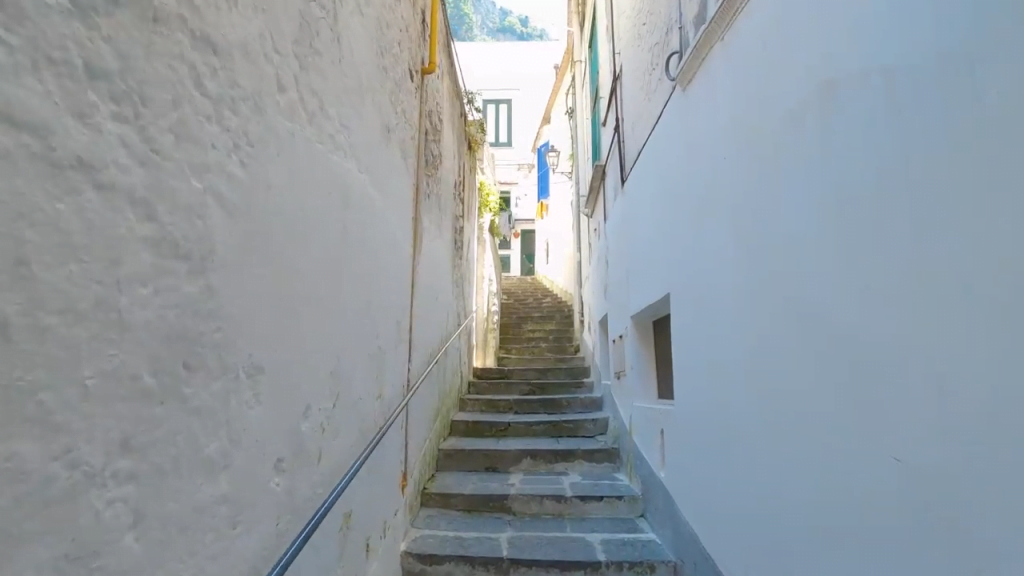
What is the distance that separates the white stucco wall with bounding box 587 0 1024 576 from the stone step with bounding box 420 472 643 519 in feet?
3.04

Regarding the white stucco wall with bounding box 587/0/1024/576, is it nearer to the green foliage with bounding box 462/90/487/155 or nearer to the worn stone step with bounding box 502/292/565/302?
the green foliage with bounding box 462/90/487/155

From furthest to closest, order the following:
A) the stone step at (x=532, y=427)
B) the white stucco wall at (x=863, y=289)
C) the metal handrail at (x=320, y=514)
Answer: the stone step at (x=532, y=427)
the metal handrail at (x=320, y=514)
the white stucco wall at (x=863, y=289)

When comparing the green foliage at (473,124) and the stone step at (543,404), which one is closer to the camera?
the stone step at (543,404)

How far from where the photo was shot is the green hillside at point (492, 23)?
36.7m

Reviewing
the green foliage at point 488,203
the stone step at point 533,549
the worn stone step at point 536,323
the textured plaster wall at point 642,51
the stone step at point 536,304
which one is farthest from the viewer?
the stone step at point 536,304

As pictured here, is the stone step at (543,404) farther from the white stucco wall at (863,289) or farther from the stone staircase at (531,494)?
the white stucco wall at (863,289)

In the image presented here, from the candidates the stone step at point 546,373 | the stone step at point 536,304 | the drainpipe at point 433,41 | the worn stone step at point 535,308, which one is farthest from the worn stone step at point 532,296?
the drainpipe at point 433,41

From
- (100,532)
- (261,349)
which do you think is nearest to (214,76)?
(261,349)

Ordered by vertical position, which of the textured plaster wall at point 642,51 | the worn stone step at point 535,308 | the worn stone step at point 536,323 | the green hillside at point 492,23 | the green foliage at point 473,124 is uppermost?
the green hillside at point 492,23

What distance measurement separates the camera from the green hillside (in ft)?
120

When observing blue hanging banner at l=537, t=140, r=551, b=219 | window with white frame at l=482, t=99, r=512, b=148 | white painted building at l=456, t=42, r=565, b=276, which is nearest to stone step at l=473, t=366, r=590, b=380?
blue hanging banner at l=537, t=140, r=551, b=219

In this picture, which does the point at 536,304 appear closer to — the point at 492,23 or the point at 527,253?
the point at 527,253

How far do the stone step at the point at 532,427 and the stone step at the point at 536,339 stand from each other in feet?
7.48

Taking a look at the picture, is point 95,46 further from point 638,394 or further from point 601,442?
point 601,442
